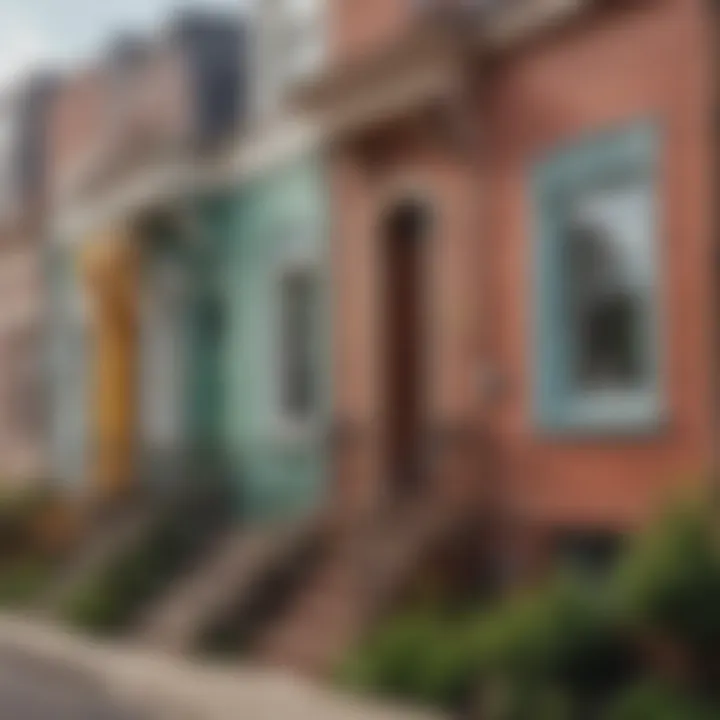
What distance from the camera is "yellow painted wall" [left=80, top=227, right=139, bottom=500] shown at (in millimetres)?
17984

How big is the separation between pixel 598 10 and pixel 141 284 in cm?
769

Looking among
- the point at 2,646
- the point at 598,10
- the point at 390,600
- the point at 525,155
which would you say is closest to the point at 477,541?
the point at 390,600

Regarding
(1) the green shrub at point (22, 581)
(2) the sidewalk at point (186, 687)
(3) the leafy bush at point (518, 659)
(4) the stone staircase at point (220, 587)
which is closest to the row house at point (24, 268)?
(1) the green shrub at point (22, 581)

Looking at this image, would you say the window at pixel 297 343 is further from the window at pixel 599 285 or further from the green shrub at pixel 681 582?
the green shrub at pixel 681 582

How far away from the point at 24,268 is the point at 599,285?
10104 mm

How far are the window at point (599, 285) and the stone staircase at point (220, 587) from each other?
2.73m

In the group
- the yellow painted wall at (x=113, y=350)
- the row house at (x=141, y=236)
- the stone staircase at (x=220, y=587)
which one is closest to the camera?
the stone staircase at (x=220, y=587)

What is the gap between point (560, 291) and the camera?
12.1 m

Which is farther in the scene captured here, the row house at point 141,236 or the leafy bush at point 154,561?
the row house at point 141,236

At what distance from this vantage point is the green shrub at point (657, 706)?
29.8 feet

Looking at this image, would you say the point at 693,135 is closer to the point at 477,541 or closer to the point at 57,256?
the point at 477,541

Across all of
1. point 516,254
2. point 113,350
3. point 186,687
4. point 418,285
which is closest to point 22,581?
point 186,687

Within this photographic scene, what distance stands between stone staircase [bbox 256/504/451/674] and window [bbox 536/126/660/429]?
125cm

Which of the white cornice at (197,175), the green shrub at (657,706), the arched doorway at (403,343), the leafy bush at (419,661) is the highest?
the white cornice at (197,175)
